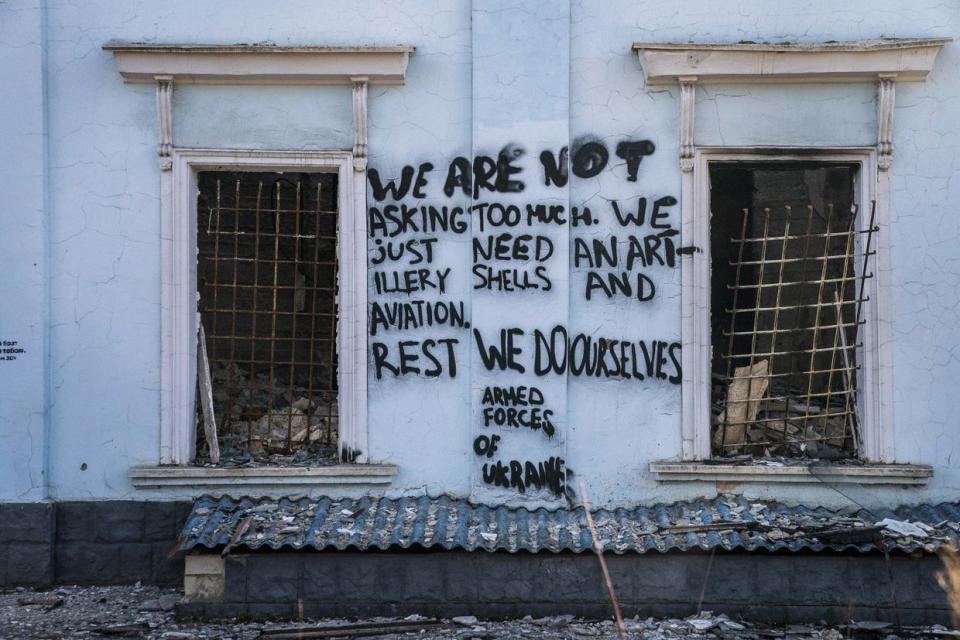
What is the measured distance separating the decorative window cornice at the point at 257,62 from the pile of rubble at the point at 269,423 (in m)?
2.15

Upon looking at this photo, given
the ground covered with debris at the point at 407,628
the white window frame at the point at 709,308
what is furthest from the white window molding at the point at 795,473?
the ground covered with debris at the point at 407,628

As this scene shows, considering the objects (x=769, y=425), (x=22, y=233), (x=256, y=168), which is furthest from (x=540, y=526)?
(x=22, y=233)

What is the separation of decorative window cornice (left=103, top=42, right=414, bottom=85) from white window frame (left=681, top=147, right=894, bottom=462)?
2.25 metres

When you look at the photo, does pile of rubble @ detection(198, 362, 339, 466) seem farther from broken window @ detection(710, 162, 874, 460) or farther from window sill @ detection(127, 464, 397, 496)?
broken window @ detection(710, 162, 874, 460)

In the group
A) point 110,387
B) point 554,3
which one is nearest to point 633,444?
point 554,3

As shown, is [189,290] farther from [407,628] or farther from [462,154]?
[407,628]

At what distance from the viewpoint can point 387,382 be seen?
24.9 feet

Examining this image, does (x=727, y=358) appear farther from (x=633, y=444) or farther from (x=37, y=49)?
(x=37, y=49)

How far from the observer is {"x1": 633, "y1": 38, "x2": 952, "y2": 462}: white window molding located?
740 centimetres

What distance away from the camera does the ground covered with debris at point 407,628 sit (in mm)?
6586

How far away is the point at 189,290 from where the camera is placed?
300 inches

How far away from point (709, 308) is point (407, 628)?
2.93 meters

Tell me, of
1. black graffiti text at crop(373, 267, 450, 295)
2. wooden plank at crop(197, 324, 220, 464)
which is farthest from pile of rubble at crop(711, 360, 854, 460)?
wooden plank at crop(197, 324, 220, 464)

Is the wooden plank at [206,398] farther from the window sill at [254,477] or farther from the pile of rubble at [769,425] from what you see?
the pile of rubble at [769,425]
